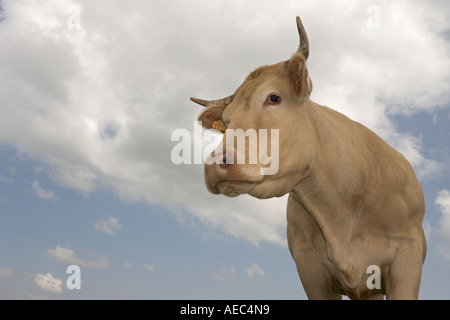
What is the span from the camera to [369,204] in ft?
15.4

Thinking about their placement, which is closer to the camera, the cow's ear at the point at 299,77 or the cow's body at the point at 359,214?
the cow's ear at the point at 299,77

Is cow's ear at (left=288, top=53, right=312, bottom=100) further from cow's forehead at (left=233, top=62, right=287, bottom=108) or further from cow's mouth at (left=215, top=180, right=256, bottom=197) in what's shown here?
cow's mouth at (left=215, top=180, right=256, bottom=197)

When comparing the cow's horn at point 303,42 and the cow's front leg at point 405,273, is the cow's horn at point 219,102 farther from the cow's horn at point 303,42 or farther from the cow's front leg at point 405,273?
the cow's front leg at point 405,273

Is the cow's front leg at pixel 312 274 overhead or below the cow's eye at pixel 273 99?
below

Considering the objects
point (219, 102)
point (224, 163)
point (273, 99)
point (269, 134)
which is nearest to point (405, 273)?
point (269, 134)

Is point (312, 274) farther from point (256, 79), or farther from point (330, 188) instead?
point (256, 79)

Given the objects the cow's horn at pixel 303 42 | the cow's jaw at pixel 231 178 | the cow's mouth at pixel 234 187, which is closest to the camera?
the cow's jaw at pixel 231 178

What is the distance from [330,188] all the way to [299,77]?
131 cm

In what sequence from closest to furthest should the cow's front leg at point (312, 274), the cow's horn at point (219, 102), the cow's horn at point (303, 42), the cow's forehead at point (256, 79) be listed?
the cow's horn at point (303, 42) < the cow's forehead at point (256, 79) < the cow's horn at point (219, 102) < the cow's front leg at point (312, 274)

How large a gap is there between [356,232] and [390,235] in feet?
1.22

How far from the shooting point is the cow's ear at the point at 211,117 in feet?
16.5

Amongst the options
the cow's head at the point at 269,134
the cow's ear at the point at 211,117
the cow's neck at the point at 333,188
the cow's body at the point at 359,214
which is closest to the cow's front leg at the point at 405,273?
the cow's body at the point at 359,214

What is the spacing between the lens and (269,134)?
12.9 ft
